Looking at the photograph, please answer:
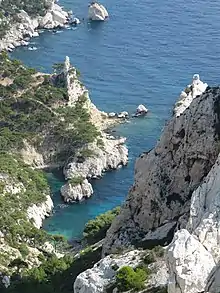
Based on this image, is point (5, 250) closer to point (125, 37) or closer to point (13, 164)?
point (13, 164)

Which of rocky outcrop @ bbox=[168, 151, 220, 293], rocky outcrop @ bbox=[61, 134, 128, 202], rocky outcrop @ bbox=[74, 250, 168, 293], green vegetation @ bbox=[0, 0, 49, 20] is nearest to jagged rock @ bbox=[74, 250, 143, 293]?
rocky outcrop @ bbox=[74, 250, 168, 293]

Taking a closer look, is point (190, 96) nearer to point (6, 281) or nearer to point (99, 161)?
point (6, 281)

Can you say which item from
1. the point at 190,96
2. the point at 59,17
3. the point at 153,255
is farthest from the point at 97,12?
the point at 153,255

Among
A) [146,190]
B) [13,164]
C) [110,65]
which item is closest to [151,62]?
[110,65]

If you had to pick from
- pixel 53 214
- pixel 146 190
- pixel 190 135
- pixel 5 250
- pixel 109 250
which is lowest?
pixel 53 214

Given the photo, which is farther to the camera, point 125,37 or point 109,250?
point 125,37

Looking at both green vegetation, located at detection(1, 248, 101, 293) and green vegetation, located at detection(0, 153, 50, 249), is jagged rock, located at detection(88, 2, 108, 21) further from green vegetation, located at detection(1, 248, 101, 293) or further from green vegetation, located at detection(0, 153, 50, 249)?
green vegetation, located at detection(1, 248, 101, 293)

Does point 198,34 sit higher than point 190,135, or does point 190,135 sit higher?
point 190,135
